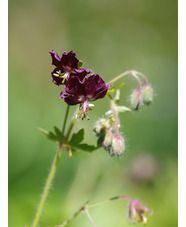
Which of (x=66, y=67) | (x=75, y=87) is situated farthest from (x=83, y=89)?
(x=66, y=67)

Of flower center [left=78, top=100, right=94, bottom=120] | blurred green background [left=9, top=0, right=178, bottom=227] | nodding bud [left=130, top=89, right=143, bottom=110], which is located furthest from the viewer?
blurred green background [left=9, top=0, right=178, bottom=227]

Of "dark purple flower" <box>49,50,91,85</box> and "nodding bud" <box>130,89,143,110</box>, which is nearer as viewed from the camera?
"dark purple flower" <box>49,50,91,85</box>

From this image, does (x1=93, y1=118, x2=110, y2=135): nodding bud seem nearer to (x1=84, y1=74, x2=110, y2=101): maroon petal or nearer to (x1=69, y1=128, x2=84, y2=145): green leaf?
(x1=69, y1=128, x2=84, y2=145): green leaf

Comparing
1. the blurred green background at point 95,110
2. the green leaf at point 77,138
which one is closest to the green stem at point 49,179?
the green leaf at point 77,138

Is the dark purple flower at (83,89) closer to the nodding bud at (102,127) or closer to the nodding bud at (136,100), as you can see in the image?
the nodding bud at (102,127)

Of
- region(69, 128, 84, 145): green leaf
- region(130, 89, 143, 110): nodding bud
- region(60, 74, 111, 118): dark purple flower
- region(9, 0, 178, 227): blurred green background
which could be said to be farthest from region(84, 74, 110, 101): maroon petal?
region(130, 89, 143, 110): nodding bud

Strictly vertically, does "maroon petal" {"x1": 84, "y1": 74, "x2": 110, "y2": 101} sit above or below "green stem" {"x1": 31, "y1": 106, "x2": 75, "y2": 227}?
above

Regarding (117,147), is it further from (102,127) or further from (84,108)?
(84,108)
